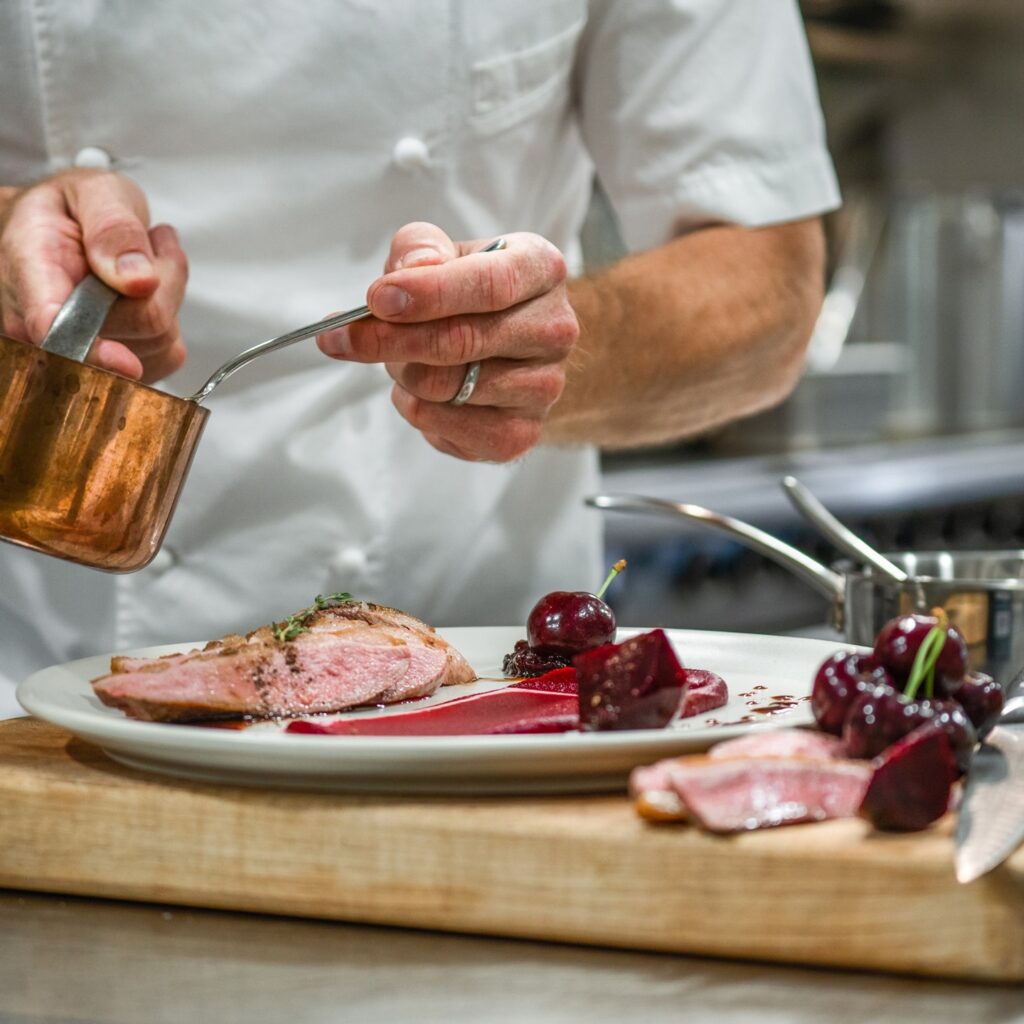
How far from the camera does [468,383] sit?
3.67 ft

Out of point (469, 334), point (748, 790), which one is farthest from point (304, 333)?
point (748, 790)

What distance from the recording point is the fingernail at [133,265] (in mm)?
1080

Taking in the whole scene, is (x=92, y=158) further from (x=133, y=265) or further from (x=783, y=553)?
(x=783, y=553)

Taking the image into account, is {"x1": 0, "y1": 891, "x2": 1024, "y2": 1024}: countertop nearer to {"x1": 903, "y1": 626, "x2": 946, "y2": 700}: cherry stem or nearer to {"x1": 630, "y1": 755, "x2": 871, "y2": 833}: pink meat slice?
{"x1": 630, "y1": 755, "x2": 871, "y2": 833}: pink meat slice

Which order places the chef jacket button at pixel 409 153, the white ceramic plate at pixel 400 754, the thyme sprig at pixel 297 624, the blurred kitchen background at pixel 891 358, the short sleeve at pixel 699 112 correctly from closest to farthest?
the white ceramic plate at pixel 400 754 < the thyme sprig at pixel 297 624 < the chef jacket button at pixel 409 153 < the short sleeve at pixel 699 112 < the blurred kitchen background at pixel 891 358

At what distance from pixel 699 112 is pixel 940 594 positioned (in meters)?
0.77

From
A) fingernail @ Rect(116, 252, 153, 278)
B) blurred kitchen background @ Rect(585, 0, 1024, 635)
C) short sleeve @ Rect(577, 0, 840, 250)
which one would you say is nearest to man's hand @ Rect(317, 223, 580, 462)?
fingernail @ Rect(116, 252, 153, 278)

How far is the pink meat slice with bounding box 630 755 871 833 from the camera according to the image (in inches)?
29.3

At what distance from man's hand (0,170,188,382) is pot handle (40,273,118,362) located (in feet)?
0.04

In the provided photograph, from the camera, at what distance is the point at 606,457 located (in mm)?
3264

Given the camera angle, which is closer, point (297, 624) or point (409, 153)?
point (297, 624)

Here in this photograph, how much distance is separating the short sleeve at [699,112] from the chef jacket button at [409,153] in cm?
28

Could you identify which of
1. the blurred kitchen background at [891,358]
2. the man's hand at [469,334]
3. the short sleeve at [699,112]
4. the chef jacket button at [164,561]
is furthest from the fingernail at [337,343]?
the blurred kitchen background at [891,358]

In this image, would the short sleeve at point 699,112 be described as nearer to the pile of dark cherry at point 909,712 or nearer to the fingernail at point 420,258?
the fingernail at point 420,258
